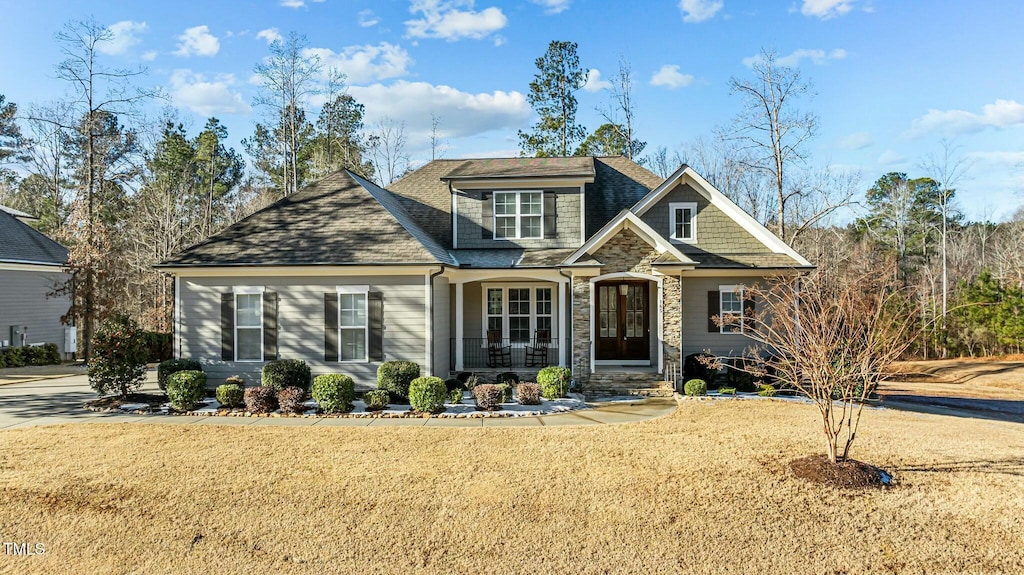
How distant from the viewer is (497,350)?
1517cm

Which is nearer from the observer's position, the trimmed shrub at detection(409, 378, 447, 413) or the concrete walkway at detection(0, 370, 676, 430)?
the concrete walkway at detection(0, 370, 676, 430)

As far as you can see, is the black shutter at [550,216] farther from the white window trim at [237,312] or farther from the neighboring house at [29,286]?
the neighboring house at [29,286]

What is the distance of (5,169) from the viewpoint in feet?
107

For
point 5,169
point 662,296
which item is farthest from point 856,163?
point 5,169

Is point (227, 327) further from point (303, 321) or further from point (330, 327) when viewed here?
point (330, 327)

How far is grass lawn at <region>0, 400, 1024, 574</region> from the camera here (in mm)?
5105

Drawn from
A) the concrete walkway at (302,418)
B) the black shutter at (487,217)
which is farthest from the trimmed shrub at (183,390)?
the black shutter at (487,217)

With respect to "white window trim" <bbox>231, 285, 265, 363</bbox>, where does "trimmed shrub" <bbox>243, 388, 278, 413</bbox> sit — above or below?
below

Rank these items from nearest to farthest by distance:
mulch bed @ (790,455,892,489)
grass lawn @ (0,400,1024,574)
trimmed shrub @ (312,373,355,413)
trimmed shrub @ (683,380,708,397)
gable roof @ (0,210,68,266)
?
grass lawn @ (0,400,1024,574), mulch bed @ (790,455,892,489), trimmed shrub @ (312,373,355,413), trimmed shrub @ (683,380,708,397), gable roof @ (0,210,68,266)

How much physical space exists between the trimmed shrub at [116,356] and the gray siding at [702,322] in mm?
13318

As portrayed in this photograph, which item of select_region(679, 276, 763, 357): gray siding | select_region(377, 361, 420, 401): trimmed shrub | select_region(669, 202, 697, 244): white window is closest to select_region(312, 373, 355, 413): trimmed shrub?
select_region(377, 361, 420, 401): trimmed shrub

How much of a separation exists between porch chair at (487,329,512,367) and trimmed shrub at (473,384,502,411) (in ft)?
12.1

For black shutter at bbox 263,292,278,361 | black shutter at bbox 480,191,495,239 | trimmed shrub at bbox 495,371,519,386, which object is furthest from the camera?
black shutter at bbox 480,191,495,239

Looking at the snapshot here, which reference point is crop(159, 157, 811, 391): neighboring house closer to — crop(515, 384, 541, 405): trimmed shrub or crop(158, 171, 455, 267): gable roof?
crop(158, 171, 455, 267): gable roof
